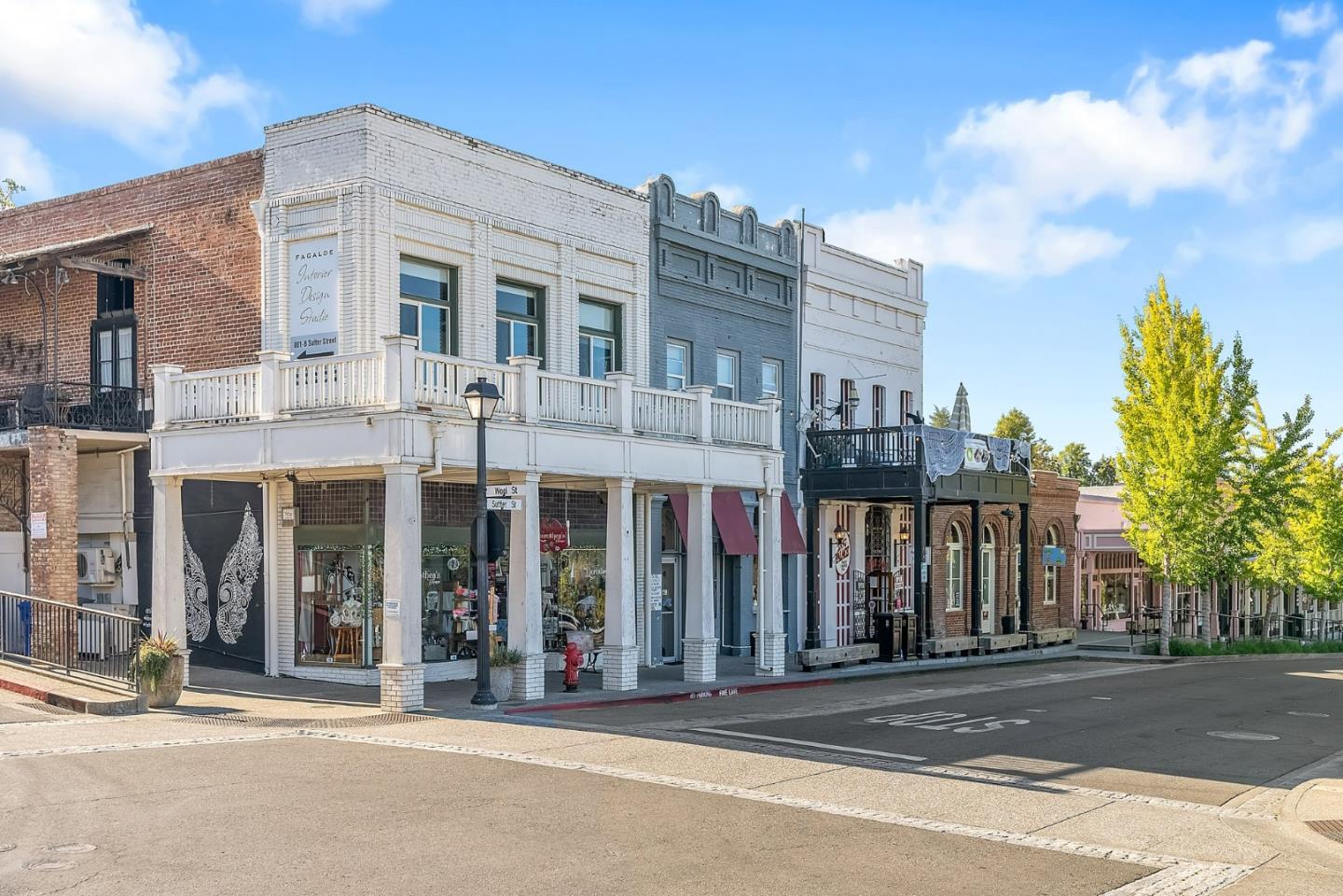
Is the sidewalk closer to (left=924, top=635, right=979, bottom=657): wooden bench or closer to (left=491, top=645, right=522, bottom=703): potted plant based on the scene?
(left=491, top=645, right=522, bottom=703): potted plant

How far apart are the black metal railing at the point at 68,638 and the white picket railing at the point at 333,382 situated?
3.66 m

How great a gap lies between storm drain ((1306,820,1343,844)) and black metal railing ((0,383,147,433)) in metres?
18.9

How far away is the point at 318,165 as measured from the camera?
21312 millimetres

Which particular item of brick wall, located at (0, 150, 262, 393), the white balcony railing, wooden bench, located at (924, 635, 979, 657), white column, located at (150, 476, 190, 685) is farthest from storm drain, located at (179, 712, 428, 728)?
wooden bench, located at (924, 635, 979, 657)

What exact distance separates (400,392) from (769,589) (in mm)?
9245

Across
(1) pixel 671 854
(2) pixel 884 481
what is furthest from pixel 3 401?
(1) pixel 671 854

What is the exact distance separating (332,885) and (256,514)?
47.1 ft

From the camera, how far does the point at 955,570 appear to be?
36781 millimetres

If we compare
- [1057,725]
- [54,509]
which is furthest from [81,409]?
[1057,725]

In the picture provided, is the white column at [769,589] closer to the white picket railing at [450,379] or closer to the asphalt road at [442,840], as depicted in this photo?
the white picket railing at [450,379]

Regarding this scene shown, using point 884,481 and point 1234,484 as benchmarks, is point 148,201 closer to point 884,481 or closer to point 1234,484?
point 884,481

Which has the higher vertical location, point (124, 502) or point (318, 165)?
point (318, 165)

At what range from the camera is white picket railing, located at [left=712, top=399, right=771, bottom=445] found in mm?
24062

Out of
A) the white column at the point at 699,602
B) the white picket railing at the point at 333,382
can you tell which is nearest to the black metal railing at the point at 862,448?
the white column at the point at 699,602
